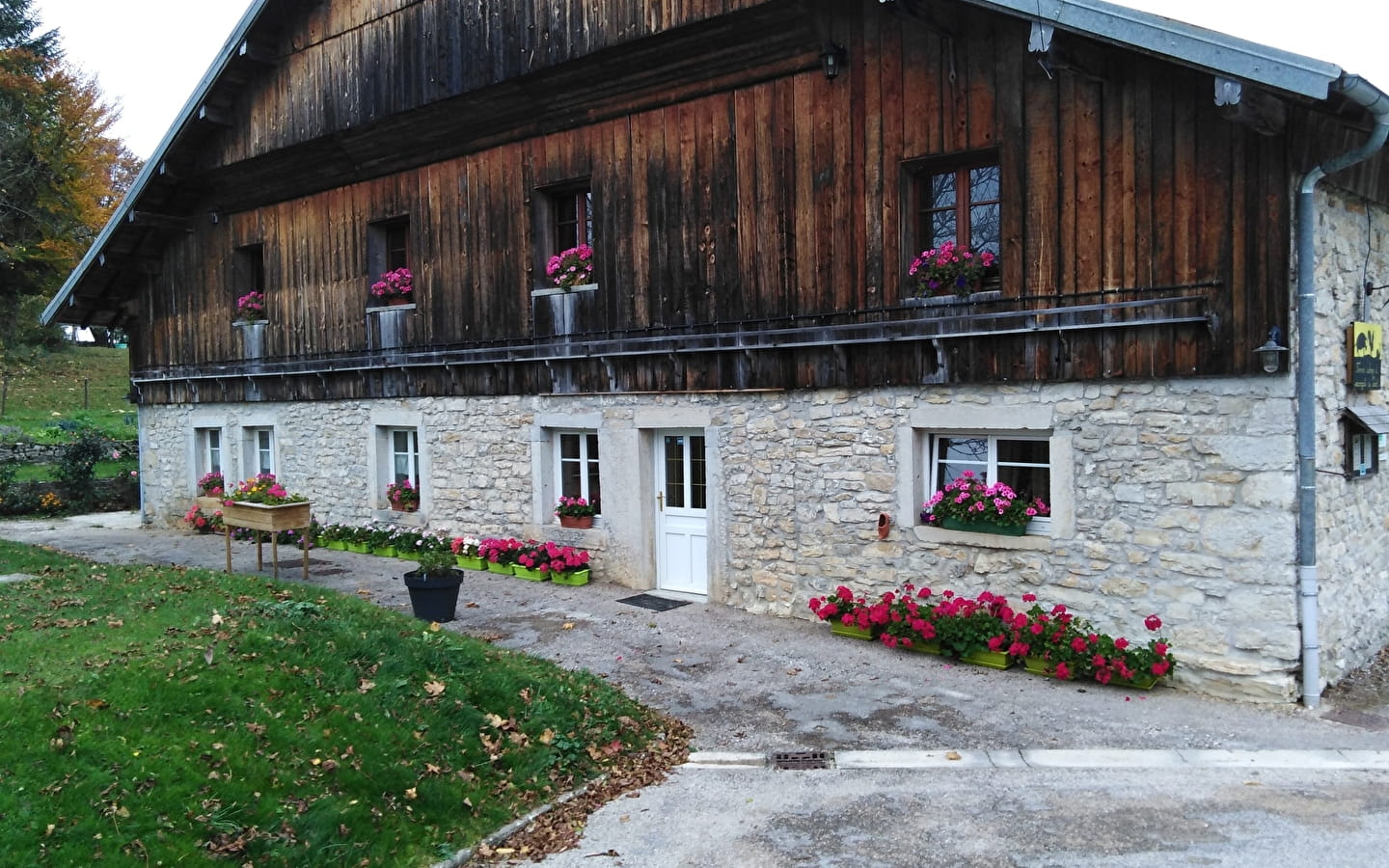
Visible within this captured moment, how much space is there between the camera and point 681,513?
10805mm

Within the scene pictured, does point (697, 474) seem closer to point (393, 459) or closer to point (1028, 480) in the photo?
point (1028, 480)

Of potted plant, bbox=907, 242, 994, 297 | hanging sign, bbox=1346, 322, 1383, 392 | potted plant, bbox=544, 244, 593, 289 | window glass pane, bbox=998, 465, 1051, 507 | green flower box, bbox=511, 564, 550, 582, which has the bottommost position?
green flower box, bbox=511, 564, 550, 582

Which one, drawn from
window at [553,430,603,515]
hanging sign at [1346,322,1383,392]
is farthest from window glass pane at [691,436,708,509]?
hanging sign at [1346,322,1383,392]

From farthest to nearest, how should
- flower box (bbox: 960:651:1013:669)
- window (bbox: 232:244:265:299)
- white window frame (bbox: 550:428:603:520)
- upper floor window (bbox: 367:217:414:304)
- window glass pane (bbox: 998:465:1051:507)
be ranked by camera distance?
window (bbox: 232:244:265:299)
upper floor window (bbox: 367:217:414:304)
white window frame (bbox: 550:428:603:520)
window glass pane (bbox: 998:465:1051:507)
flower box (bbox: 960:651:1013:669)

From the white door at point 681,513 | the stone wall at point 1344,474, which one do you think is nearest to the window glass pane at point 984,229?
the stone wall at point 1344,474

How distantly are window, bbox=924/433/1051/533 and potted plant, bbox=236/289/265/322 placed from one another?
1180cm

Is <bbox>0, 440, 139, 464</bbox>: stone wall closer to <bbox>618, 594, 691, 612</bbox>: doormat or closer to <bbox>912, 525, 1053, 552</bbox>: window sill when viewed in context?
<bbox>618, 594, 691, 612</bbox>: doormat

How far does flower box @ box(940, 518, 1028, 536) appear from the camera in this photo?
320 inches

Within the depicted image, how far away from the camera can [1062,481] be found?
25.9ft

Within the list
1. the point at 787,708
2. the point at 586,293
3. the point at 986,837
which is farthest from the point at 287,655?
the point at 586,293

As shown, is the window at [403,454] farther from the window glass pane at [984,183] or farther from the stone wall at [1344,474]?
the stone wall at [1344,474]

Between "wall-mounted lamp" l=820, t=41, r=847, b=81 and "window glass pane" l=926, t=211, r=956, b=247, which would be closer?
"window glass pane" l=926, t=211, r=956, b=247

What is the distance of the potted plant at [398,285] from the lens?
1367 cm

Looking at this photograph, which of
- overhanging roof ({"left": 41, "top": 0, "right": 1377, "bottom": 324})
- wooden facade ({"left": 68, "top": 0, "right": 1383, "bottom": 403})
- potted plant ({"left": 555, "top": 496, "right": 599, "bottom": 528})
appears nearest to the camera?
overhanging roof ({"left": 41, "top": 0, "right": 1377, "bottom": 324})
